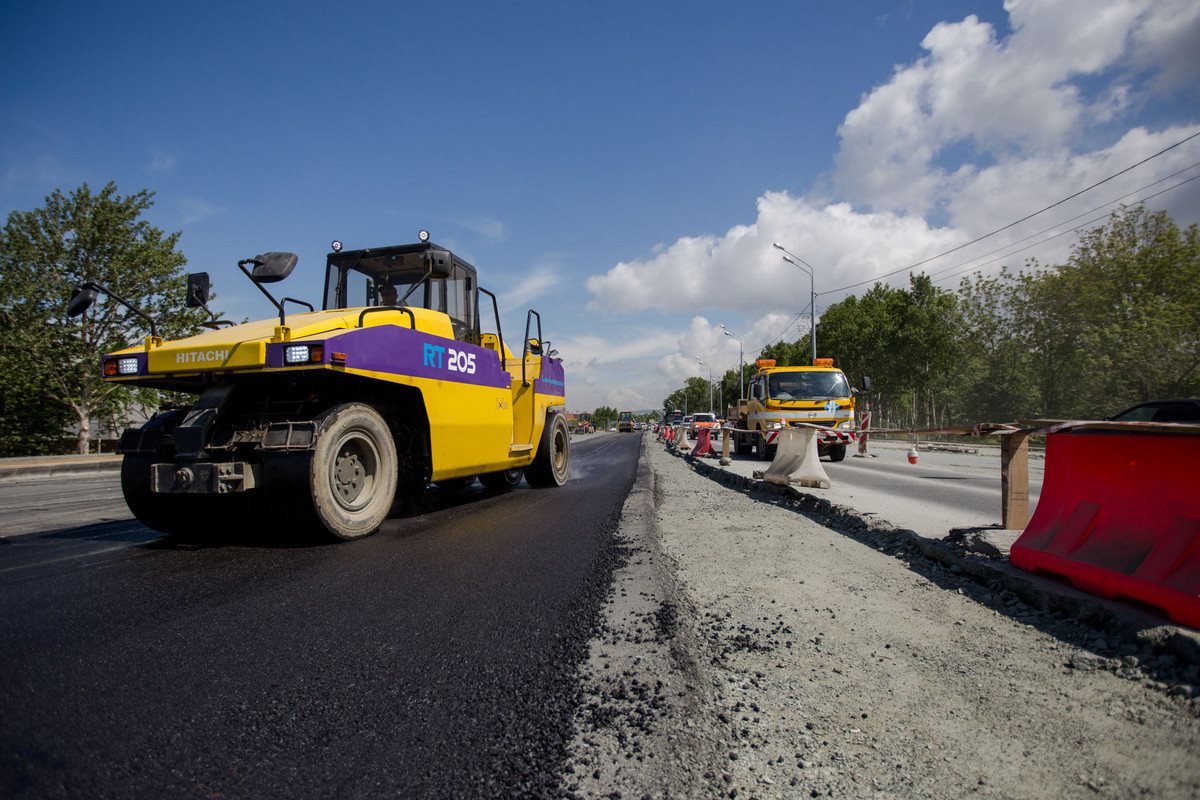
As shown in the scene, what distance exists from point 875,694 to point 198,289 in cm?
550

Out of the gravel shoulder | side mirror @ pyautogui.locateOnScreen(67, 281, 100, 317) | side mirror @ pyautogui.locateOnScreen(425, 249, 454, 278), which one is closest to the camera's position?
the gravel shoulder

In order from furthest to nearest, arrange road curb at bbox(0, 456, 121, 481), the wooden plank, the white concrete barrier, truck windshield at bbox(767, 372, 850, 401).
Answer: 1. truck windshield at bbox(767, 372, 850, 401)
2. road curb at bbox(0, 456, 121, 481)
3. the white concrete barrier
4. the wooden plank

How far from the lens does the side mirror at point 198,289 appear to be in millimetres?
4922

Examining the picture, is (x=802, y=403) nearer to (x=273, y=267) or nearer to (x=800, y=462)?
(x=800, y=462)

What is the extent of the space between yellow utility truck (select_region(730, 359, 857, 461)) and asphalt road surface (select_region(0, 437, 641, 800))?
1054cm

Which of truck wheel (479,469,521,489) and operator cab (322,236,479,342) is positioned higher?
operator cab (322,236,479,342)

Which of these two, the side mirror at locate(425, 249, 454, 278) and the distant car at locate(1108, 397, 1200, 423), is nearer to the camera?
the side mirror at locate(425, 249, 454, 278)

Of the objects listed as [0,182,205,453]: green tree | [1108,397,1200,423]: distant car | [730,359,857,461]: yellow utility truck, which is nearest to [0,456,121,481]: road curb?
[0,182,205,453]: green tree

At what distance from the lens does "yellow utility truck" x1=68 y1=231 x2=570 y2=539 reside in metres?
4.37

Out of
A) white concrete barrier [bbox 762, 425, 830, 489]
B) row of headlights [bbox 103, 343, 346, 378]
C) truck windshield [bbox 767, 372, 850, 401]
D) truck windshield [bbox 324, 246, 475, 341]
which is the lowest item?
white concrete barrier [bbox 762, 425, 830, 489]

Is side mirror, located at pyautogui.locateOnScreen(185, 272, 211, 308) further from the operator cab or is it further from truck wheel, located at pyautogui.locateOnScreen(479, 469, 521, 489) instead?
truck wheel, located at pyautogui.locateOnScreen(479, 469, 521, 489)

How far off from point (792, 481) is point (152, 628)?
6794 mm

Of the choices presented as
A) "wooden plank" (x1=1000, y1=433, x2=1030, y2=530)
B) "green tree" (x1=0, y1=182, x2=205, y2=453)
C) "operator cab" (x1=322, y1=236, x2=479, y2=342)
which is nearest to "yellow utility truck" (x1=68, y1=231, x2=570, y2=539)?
"operator cab" (x1=322, y1=236, x2=479, y2=342)

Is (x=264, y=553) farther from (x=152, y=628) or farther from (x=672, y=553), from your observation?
(x=672, y=553)
